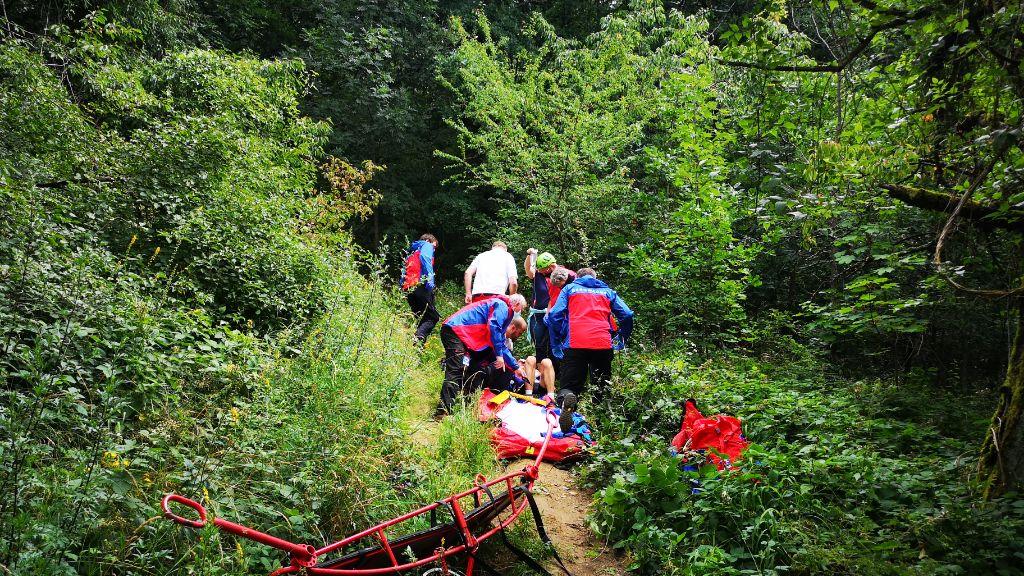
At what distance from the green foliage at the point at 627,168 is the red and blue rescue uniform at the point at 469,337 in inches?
124

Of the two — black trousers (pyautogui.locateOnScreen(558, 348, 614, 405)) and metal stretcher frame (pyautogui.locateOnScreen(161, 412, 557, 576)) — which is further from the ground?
black trousers (pyautogui.locateOnScreen(558, 348, 614, 405))

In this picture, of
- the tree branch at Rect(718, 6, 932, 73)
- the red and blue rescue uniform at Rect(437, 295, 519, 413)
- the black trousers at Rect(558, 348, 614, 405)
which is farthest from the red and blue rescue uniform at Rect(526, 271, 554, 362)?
the tree branch at Rect(718, 6, 932, 73)

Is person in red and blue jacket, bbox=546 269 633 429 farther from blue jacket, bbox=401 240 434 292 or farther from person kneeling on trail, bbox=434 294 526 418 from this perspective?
blue jacket, bbox=401 240 434 292

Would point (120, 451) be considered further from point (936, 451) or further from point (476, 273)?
point (476, 273)

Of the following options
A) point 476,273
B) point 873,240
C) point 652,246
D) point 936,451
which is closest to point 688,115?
point 652,246

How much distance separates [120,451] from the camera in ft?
8.41

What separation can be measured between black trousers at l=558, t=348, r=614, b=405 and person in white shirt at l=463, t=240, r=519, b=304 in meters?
2.11

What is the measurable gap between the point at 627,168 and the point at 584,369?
587 centimetres

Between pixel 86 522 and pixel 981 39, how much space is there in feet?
14.9

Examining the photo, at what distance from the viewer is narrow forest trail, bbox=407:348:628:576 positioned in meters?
3.62

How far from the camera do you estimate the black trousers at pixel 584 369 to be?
603 centimetres

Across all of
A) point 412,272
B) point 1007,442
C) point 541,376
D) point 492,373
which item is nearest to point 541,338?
point 541,376

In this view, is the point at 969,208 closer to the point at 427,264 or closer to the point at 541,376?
the point at 541,376

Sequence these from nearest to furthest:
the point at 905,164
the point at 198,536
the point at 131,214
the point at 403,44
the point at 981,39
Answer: the point at 198,536 < the point at 981,39 < the point at 905,164 < the point at 131,214 < the point at 403,44
